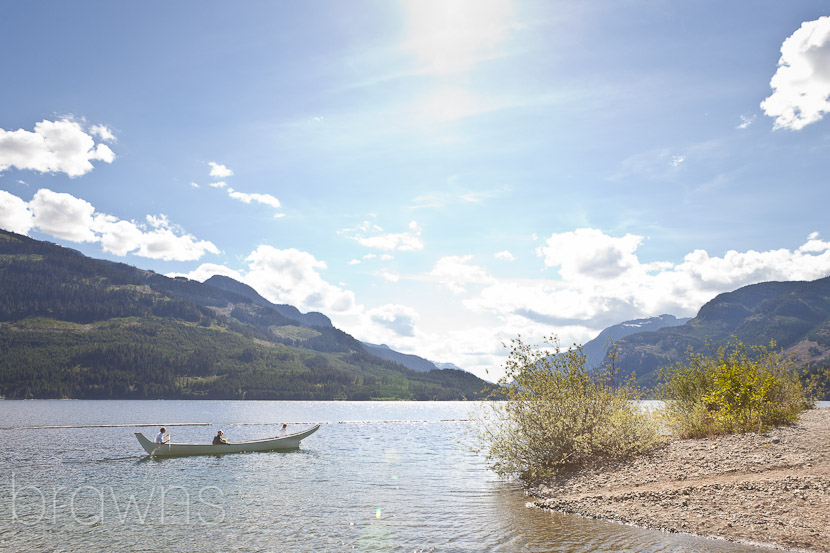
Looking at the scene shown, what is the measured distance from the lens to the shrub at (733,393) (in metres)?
34.8

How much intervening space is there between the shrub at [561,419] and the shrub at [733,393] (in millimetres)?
6029

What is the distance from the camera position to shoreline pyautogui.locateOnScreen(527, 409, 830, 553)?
18484 millimetres

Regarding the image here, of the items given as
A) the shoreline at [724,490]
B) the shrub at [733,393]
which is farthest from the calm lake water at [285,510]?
the shrub at [733,393]

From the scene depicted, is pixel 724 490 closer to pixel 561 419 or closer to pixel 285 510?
pixel 561 419

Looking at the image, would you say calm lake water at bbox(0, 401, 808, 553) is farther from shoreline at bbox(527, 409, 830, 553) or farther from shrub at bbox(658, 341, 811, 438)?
shrub at bbox(658, 341, 811, 438)

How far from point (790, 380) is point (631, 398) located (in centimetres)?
1665

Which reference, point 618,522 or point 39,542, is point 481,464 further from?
point 39,542

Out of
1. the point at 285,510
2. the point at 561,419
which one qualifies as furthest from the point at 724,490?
the point at 285,510

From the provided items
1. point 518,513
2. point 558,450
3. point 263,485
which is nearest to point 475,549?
point 518,513

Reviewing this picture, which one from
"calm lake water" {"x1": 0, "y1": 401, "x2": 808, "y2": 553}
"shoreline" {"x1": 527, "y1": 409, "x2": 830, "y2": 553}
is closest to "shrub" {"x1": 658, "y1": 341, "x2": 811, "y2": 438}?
"shoreline" {"x1": 527, "y1": 409, "x2": 830, "y2": 553}

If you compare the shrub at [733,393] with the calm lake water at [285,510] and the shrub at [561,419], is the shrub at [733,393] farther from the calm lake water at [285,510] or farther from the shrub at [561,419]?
the calm lake water at [285,510]

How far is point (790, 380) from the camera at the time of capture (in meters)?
40.4

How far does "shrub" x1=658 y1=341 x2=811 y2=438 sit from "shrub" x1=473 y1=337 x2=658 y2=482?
19.8ft

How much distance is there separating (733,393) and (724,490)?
1592 centimetres
